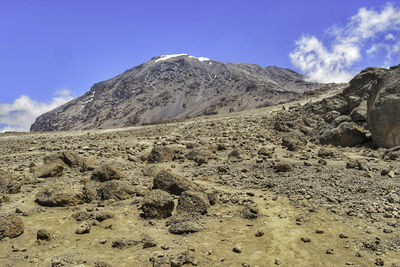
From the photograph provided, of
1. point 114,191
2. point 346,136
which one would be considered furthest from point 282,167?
point 346,136

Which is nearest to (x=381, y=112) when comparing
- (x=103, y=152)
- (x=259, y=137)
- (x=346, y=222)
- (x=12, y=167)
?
(x=259, y=137)

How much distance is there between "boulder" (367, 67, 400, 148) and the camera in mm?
15438

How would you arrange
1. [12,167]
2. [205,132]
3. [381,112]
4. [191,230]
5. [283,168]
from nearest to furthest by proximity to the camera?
[191,230]
[283,168]
[12,167]
[381,112]
[205,132]

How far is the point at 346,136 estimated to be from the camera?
1797 centimetres

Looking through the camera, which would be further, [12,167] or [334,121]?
[334,121]

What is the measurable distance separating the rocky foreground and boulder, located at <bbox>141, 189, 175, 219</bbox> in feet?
0.10

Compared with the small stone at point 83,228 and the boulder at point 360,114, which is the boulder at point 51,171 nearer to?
the small stone at point 83,228

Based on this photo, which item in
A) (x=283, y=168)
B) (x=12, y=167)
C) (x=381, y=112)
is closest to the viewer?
(x=283, y=168)

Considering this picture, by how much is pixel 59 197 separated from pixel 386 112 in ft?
53.2

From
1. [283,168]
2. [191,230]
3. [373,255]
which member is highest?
[283,168]

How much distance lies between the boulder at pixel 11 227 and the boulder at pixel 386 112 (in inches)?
663

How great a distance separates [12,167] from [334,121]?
780 inches

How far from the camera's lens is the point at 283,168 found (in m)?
12.2

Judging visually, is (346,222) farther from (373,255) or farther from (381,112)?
(381,112)
